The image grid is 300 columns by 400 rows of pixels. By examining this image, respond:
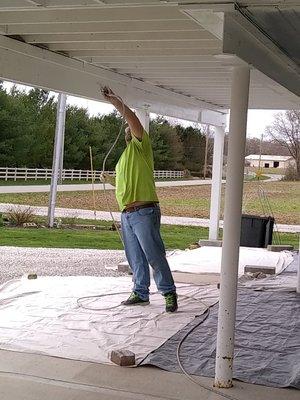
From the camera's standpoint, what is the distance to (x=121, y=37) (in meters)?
5.12

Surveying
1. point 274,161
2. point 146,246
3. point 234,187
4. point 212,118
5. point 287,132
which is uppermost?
point 287,132

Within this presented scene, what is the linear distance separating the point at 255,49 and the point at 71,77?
2660 mm

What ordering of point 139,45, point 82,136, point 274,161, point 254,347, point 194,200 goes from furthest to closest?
point 82,136, point 274,161, point 194,200, point 139,45, point 254,347

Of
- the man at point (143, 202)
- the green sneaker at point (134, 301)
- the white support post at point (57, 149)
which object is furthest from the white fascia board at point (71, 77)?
the white support post at point (57, 149)

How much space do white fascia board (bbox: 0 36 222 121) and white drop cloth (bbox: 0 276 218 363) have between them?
2.07 metres

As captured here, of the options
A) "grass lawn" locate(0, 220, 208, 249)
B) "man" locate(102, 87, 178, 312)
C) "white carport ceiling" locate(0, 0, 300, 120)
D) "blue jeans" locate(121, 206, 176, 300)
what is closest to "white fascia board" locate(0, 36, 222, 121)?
"white carport ceiling" locate(0, 0, 300, 120)

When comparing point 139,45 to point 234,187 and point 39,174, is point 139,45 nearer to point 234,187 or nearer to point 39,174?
point 234,187

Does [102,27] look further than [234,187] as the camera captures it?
Yes

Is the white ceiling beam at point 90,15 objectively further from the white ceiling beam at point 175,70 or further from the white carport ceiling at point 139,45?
the white ceiling beam at point 175,70

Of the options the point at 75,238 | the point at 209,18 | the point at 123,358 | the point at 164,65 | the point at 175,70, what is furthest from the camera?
the point at 75,238

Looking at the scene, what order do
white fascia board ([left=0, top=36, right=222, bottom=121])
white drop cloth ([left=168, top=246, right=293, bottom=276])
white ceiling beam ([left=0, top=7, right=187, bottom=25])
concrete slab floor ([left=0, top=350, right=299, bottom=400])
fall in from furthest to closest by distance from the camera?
1. white drop cloth ([left=168, top=246, right=293, bottom=276])
2. white fascia board ([left=0, top=36, right=222, bottom=121])
3. white ceiling beam ([left=0, top=7, right=187, bottom=25])
4. concrete slab floor ([left=0, top=350, right=299, bottom=400])

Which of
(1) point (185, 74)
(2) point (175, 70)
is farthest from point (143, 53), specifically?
(1) point (185, 74)

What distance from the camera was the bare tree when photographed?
27562 mm

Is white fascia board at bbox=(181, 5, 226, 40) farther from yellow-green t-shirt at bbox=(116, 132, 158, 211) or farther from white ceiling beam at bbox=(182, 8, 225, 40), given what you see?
yellow-green t-shirt at bbox=(116, 132, 158, 211)
